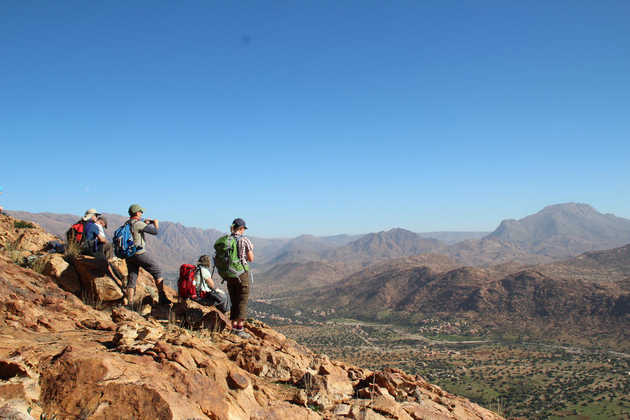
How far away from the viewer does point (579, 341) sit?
281 feet

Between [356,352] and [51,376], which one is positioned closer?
[51,376]

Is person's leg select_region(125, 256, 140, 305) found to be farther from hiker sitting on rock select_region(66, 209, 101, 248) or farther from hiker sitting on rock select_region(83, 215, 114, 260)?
hiker sitting on rock select_region(66, 209, 101, 248)

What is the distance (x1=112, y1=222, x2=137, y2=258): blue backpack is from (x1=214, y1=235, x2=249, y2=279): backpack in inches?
83.5

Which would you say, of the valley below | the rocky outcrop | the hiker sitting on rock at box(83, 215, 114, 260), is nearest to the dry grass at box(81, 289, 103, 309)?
the rocky outcrop

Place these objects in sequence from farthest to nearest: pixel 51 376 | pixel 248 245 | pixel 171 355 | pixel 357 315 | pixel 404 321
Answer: pixel 357 315 < pixel 404 321 < pixel 248 245 < pixel 171 355 < pixel 51 376

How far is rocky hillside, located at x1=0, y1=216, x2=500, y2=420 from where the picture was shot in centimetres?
402

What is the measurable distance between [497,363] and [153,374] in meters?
82.1

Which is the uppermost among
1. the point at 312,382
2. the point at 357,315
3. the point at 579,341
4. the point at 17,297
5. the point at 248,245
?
the point at 248,245

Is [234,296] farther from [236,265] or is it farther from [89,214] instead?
[89,214]

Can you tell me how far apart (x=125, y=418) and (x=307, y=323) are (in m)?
120

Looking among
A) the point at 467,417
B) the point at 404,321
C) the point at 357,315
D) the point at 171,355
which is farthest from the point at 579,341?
the point at 171,355

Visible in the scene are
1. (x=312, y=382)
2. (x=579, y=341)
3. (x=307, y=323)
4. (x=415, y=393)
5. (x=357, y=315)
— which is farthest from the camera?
(x=357, y=315)

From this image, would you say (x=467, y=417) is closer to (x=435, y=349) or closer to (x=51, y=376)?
(x=51, y=376)

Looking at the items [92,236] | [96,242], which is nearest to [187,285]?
[96,242]
